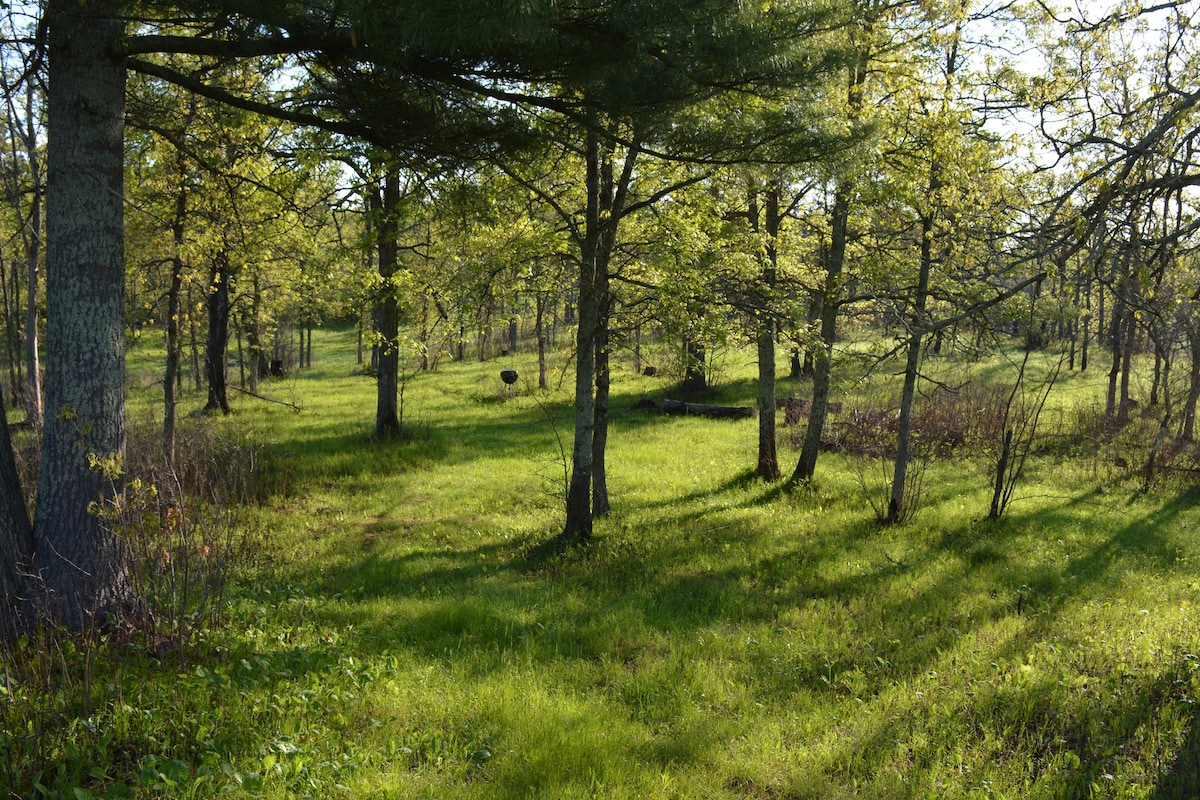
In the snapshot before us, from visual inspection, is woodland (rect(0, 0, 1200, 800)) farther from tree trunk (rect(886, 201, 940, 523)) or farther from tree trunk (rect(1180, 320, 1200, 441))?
tree trunk (rect(1180, 320, 1200, 441))

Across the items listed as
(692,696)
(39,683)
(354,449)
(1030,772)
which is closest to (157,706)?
(39,683)

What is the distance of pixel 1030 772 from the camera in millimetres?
4234

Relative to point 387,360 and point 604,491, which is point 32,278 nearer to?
point 387,360

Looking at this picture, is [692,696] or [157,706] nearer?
[157,706]

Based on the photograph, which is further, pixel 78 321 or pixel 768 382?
pixel 768 382

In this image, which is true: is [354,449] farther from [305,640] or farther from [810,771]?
[810,771]

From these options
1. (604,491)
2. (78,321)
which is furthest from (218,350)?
(78,321)

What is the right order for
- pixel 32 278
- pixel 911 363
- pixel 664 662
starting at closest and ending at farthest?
pixel 664 662
pixel 911 363
pixel 32 278

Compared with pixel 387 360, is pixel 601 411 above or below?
below

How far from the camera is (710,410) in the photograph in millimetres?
19750

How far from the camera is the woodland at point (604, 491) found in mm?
4199

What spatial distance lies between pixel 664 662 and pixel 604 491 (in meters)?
5.06

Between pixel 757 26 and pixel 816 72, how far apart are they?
2.94ft

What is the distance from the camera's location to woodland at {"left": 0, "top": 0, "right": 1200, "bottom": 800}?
420 centimetres
